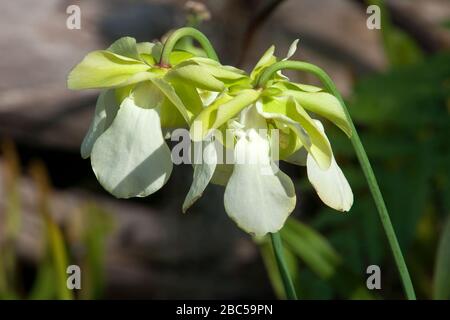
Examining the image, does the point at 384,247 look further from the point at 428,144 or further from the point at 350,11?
the point at 350,11

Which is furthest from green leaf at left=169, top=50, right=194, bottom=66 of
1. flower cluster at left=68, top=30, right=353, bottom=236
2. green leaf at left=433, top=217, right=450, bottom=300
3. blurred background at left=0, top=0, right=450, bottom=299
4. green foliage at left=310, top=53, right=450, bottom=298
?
green foliage at left=310, top=53, right=450, bottom=298

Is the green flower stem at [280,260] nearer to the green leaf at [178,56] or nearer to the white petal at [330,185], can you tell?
the white petal at [330,185]

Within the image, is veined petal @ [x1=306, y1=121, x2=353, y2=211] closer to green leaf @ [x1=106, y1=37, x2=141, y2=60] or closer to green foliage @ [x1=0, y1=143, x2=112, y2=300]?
green leaf @ [x1=106, y1=37, x2=141, y2=60]

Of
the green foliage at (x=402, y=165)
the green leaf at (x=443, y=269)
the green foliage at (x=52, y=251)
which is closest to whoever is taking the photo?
the green leaf at (x=443, y=269)

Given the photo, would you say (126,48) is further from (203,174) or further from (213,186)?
(213,186)

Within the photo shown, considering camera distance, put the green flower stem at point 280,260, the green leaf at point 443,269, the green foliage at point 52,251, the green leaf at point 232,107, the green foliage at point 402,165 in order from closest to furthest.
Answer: the green leaf at point 232,107
the green flower stem at point 280,260
the green leaf at point 443,269
the green foliage at point 52,251
the green foliage at point 402,165

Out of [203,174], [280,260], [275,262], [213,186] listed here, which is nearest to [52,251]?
[275,262]

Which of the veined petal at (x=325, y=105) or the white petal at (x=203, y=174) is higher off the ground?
the veined petal at (x=325, y=105)

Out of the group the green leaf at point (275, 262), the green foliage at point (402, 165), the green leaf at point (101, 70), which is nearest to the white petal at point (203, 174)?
the green leaf at point (101, 70)
